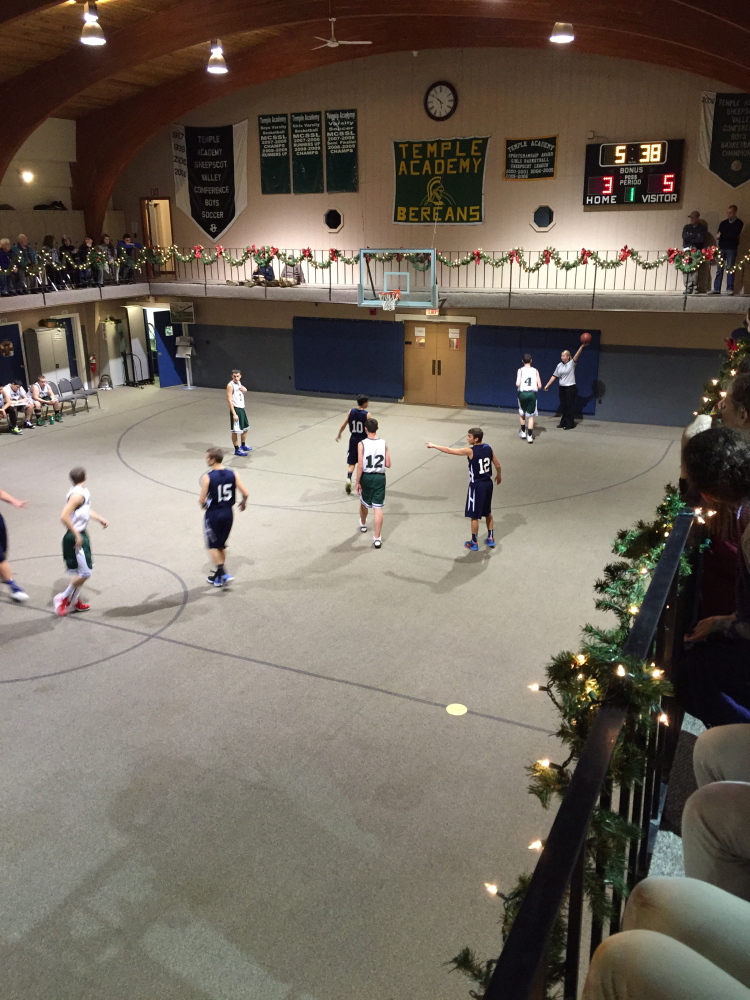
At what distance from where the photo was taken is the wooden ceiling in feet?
44.1

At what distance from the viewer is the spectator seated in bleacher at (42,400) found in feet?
68.4

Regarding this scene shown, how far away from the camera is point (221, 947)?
16.1ft

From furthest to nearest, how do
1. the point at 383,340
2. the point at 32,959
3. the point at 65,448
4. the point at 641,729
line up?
the point at 383,340
the point at 65,448
the point at 32,959
the point at 641,729

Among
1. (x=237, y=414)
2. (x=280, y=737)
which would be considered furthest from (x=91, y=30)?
(x=280, y=737)

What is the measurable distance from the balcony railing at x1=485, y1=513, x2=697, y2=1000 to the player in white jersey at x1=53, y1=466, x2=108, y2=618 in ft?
25.1

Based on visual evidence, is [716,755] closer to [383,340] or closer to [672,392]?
[672,392]

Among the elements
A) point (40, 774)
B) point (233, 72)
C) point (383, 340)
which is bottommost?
point (40, 774)

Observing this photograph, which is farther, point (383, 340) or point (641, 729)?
point (383, 340)

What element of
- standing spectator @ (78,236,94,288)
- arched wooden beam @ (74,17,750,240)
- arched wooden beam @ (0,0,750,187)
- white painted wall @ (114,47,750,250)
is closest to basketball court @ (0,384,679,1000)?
arched wooden beam @ (0,0,750,187)

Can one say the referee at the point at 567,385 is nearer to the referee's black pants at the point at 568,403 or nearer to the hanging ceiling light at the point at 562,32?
the referee's black pants at the point at 568,403

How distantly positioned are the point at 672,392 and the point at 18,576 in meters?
15.7

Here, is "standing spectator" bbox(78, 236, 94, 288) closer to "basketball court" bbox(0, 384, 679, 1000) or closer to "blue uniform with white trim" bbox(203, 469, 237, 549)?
"basketball court" bbox(0, 384, 679, 1000)

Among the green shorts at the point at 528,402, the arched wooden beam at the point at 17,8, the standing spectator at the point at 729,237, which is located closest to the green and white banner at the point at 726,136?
the standing spectator at the point at 729,237

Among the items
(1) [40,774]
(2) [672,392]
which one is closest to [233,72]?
(2) [672,392]
